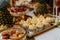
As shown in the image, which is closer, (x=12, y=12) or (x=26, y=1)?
(x=12, y=12)

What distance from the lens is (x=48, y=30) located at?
1.17 metres

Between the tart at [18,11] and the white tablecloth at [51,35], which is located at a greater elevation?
the tart at [18,11]

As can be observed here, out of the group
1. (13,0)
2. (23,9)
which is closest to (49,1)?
(13,0)

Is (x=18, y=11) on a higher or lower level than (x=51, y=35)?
higher

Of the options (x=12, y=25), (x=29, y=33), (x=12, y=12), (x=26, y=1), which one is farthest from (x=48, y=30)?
(x=26, y=1)

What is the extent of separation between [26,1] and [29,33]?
82 cm

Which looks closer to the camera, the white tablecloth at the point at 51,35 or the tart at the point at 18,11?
the white tablecloth at the point at 51,35

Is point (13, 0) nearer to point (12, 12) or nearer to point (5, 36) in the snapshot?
point (12, 12)

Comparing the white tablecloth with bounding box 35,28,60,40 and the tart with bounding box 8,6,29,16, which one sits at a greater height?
the tart with bounding box 8,6,29,16

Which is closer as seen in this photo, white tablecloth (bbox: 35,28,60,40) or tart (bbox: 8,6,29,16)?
white tablecloth (bbox: 35,28,60,40)

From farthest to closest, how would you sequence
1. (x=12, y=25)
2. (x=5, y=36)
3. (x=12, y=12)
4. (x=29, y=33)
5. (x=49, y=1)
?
(x=49, y=1) < (x=12, y=12) < (x=12, y=25) < (x=29, y=33) < (x=5, y=36)

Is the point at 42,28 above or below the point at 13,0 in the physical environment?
below

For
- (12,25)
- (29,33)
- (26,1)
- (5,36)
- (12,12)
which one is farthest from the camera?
(26,1)

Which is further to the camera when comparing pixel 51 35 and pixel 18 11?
pixel 18 11
